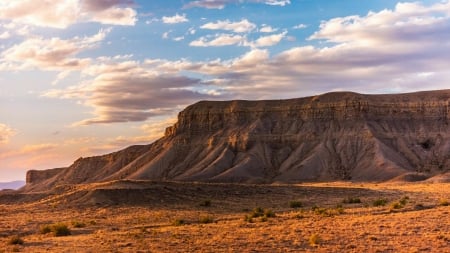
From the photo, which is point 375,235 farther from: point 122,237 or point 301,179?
point 301,179

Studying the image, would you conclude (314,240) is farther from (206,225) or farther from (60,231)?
(60,231)

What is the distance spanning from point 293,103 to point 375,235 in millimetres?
101013

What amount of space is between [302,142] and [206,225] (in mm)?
85971

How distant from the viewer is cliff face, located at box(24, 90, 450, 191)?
10081 cm

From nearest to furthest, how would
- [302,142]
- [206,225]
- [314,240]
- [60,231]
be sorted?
[314,240]
[60,231]
[206,225]
[302,142]

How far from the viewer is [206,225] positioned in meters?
28.2

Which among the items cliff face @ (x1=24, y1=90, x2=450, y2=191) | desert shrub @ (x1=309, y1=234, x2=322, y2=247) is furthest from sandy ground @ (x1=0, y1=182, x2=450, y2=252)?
cliff face @ (x1=24, y1=90, x2=450, y2=191)

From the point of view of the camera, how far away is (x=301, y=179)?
97312 millimetres

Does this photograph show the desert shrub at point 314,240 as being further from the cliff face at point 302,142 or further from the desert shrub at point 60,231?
the cliff face at point 302,142

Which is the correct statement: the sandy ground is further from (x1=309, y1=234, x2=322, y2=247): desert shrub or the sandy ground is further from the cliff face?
the cliff face

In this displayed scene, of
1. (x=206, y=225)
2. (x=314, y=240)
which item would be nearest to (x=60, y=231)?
(x=206, y=225)

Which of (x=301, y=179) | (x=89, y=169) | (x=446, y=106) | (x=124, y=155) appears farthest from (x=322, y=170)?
(x=89, y=169)

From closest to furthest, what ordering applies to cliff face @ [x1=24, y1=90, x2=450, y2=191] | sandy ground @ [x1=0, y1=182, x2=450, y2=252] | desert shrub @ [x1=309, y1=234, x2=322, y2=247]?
1. desert shrub @ [x1=309, y1=234, x2=322, y2=247]
2. sandy ground @ [x1=0, y1=182, x2=450, y2=252]
3. cliff face @ [x1=24, y1=90, x2=450, y2=191]

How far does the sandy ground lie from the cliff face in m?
53.1
